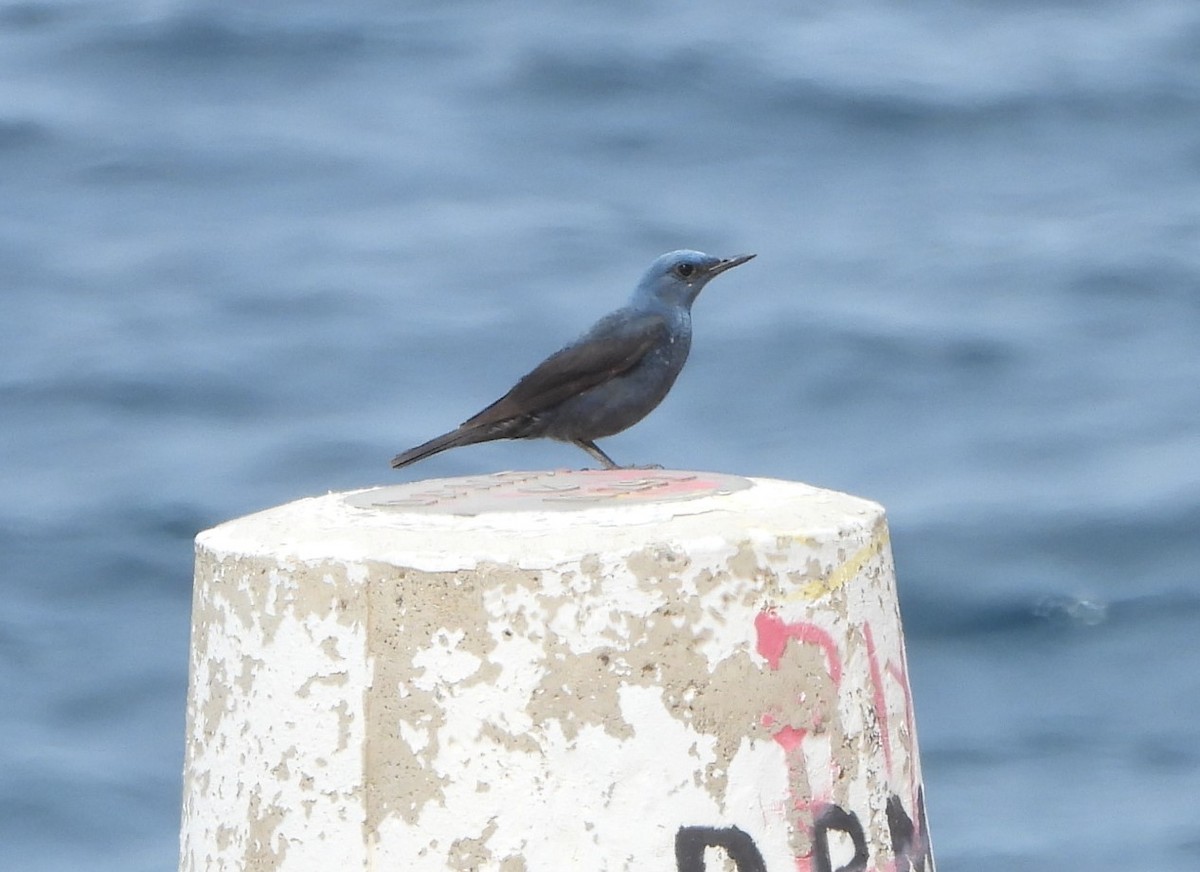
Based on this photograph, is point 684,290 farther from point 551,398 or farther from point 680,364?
point 551,398

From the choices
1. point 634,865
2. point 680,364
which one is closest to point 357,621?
point 634,865

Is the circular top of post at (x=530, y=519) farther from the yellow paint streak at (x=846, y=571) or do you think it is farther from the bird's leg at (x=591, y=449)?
the bird's leg at (x=591, y=449)

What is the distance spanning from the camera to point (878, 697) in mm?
2594

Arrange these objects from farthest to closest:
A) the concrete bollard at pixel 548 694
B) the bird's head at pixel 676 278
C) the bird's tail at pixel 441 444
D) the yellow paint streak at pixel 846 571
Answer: the bird's head at pixel 676 278, the bird's tail at pixel 441 444, the yellow paint streak at pixel 846 571, the concrete bollard at pixel 548 694

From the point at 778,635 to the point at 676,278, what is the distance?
2.84 metres

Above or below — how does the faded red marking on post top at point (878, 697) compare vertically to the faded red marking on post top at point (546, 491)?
below

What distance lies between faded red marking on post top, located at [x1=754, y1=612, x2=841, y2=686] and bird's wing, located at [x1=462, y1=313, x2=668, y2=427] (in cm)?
241

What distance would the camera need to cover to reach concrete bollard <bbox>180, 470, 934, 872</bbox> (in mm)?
2346

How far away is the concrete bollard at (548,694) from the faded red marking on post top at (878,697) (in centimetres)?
2

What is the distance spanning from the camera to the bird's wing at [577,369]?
15.8ft

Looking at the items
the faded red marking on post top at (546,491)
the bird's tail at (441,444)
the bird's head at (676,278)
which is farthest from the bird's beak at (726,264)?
the faded red marking on post top at (546,491)

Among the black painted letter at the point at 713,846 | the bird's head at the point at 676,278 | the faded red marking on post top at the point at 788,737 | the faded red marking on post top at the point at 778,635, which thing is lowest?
the black painted letter at the point at 713,846

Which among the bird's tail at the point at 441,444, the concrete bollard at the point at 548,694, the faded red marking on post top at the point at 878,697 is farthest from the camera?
the bird's tail at the point at 441,444

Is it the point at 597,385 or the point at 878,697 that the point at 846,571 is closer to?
the point at 878,697
